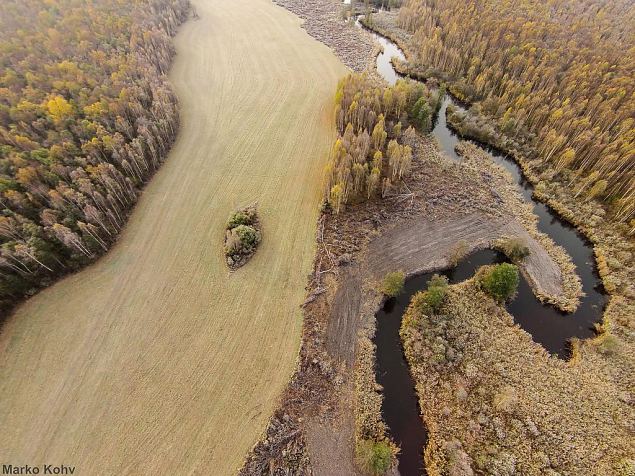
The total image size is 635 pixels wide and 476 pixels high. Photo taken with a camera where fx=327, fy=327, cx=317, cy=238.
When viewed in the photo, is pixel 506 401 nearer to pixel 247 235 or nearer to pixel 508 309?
pixel 508 309

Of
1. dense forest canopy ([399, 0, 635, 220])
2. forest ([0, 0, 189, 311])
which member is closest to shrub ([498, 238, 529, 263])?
dense forest canopy ([399, 0, 635, 220])

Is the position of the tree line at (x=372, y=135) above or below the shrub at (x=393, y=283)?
above

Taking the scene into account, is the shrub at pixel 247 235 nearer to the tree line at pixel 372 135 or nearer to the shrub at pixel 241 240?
the shrub at pixel 241 240

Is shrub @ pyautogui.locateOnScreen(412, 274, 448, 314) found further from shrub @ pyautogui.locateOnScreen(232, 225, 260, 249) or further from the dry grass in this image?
shrub @ pyautogui.locateOnScreen(232, 225, 260, 249)

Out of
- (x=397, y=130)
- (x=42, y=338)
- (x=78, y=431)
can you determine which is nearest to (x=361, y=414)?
(x=78, y=431)

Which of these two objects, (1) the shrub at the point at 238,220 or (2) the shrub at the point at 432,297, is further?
(1) the shrub at the point at 238,220

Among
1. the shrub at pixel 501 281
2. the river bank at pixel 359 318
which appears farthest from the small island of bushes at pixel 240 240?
the shrub at pixel 501 281

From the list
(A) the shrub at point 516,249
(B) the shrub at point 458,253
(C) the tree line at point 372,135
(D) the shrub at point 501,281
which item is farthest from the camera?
(C) the tree line at point 372,135
